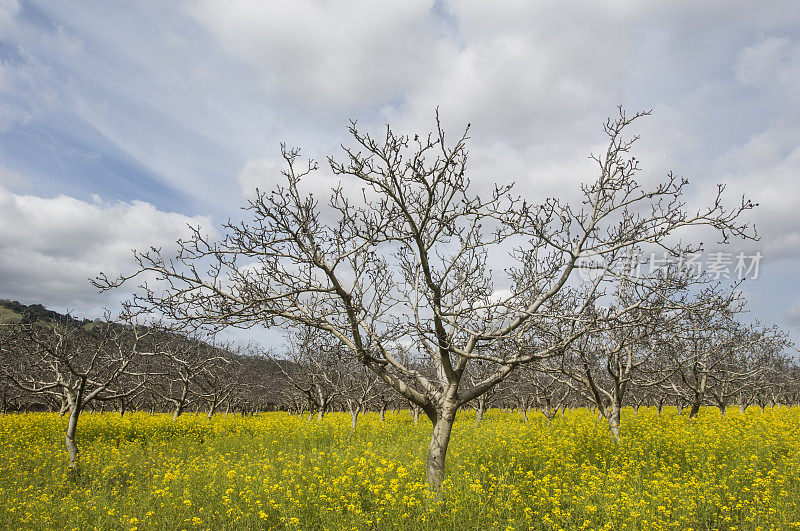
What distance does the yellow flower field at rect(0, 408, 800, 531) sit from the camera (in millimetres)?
6773

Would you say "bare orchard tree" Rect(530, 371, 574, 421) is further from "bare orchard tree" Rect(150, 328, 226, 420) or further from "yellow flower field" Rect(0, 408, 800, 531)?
"bare orchard tree" Rect(150, 328, 226, 420)

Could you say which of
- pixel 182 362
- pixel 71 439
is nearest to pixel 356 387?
pixel 71 439

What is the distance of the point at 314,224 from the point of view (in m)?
7.12

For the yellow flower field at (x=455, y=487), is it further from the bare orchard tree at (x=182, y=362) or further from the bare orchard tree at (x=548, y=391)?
the bare orchard tree at (x=548, y=391)

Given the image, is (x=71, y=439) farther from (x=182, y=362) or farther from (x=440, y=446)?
(x=440, y=446)

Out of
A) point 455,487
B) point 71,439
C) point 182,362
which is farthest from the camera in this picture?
point 71,439

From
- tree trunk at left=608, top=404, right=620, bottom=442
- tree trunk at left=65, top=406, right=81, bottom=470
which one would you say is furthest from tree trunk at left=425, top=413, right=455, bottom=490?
tree trunk at left=65, top=406, right=81, bottom=470

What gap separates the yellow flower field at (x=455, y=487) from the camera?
677cm

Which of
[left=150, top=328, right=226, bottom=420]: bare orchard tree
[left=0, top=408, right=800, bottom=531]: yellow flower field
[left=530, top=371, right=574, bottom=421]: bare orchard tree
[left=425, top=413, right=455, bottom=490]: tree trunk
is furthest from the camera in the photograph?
[left=530, top=371, right=574, bottom=421]: bare orchard tree

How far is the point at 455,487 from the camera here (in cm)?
771

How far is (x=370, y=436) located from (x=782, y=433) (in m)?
14.8

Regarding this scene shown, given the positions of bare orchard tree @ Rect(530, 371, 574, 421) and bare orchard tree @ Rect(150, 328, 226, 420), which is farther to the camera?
bare orchard tree @ Rect(530, 371, 574, 421)

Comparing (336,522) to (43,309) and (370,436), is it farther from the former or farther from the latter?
(43,309)

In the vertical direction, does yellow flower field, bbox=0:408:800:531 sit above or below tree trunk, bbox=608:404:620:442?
below
